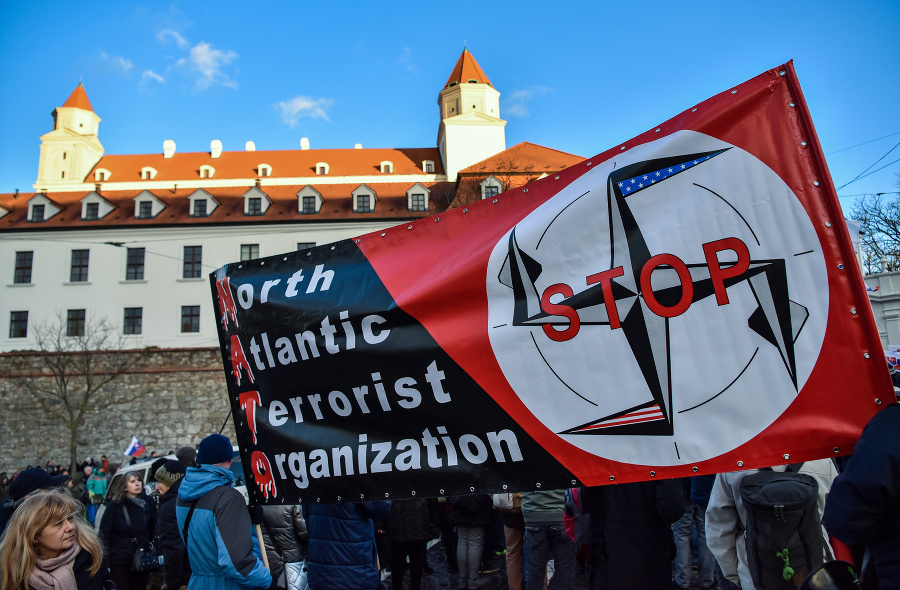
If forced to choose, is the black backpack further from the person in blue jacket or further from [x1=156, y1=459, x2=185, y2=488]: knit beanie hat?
[x1=156, y1=459, x2=185, y2=488]: knit beanie hat

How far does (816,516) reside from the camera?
3568mm

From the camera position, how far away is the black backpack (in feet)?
11.4

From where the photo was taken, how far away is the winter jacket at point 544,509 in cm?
556

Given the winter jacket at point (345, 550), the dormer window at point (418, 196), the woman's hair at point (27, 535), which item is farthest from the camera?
the dormer window at point (418, 196)

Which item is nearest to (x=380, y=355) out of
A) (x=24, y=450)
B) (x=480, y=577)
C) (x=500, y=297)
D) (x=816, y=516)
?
(x=500, y=297)

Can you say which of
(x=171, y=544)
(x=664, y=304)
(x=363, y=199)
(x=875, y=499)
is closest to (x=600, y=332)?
(x=664, y=304)

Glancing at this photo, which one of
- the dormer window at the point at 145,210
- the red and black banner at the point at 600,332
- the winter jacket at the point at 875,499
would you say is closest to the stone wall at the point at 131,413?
the dormer window at the point at 145,210

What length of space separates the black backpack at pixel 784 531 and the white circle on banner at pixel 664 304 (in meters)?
1.93

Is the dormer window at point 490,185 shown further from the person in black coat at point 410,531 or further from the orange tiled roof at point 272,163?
the person in black coat at point 410,531

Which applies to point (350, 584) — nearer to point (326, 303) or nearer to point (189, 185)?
point (326, 303)

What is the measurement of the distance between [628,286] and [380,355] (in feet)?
3.61

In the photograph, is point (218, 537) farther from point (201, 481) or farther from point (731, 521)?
point (731, 521)

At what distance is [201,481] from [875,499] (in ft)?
11.3

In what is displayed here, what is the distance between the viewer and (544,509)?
5590 mm
